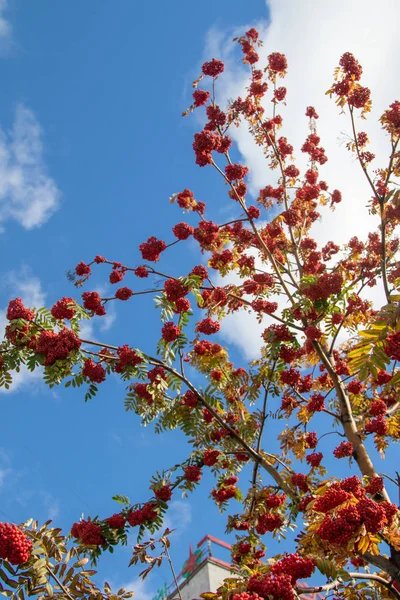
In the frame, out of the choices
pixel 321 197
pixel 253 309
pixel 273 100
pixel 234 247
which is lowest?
pixel 253 309

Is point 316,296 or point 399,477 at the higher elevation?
point 316,296

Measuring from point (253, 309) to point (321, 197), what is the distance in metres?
4.26

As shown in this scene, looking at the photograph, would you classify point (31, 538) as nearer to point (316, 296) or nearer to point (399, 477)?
point (399, 477)

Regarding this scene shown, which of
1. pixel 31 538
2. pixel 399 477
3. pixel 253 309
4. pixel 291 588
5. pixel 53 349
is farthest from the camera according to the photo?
pixel 253 309

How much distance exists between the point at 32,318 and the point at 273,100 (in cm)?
734

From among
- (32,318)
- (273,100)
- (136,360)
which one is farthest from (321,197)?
(32,318)

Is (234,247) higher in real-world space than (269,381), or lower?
higher

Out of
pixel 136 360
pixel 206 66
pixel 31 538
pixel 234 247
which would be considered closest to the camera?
pixel 31 538

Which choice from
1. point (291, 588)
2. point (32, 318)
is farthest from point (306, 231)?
point (291, 588)

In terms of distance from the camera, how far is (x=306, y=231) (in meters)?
Answer: 11.9

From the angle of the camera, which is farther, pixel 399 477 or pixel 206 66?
pixel 206 66

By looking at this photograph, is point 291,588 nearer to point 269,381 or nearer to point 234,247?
point 269,381

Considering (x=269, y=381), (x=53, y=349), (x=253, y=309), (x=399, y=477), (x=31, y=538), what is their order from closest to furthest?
(x=31, y=538), (x=399, y=477), (x=53, y=349), (x=269, y=381), (x=253, y=309)

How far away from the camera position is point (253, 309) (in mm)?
9539
